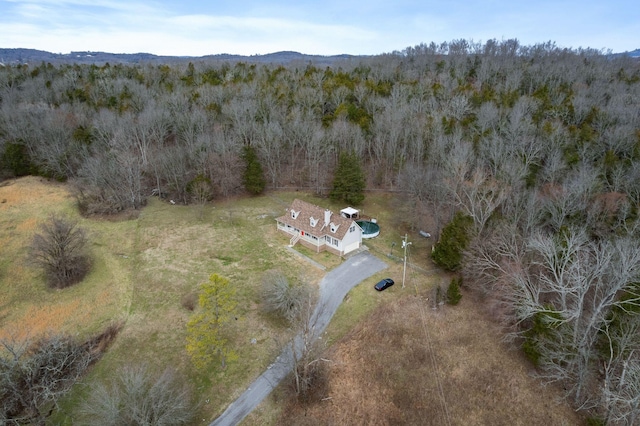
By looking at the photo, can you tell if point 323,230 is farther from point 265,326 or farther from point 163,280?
point 163,280

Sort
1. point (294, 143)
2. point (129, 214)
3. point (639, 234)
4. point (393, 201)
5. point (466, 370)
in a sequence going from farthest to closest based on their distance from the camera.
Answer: point (294, 143) → point (393, 201) → point (129, 214) → point (639, 234) → point (466, 370)

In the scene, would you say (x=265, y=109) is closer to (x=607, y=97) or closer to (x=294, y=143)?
(x=294, y=143)

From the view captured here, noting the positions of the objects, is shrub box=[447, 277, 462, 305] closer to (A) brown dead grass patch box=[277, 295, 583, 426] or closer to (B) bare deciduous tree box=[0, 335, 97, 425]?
(A) brown dead grass patch box=[277, 295, 583, 426]

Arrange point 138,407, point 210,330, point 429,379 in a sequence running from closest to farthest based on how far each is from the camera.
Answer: point 138,407 → point 210,330 → point 429,379

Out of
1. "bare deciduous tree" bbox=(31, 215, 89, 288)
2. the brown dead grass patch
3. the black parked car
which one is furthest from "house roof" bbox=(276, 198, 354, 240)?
"bare deciduous tree" bbox=(31, 215, 89, 288)

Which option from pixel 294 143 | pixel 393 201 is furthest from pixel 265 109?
pixel 393 201

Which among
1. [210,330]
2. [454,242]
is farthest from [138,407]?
[454,242]

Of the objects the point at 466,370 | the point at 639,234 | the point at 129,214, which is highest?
the point at 639,234
